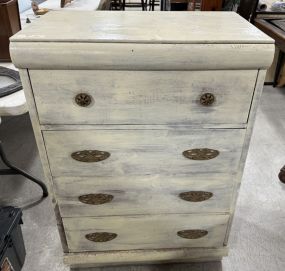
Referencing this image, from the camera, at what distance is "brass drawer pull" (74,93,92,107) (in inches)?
30.5

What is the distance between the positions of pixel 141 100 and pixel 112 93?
80mm

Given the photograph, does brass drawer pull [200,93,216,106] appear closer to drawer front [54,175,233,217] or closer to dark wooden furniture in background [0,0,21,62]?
drawer front [54,175,233,217]

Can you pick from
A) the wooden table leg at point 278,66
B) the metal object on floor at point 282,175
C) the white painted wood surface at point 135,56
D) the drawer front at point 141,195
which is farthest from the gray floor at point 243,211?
the white painted wood surface at point 135,56

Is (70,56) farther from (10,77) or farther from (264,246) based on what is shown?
(264,246)

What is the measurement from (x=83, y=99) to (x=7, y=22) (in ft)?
2.74

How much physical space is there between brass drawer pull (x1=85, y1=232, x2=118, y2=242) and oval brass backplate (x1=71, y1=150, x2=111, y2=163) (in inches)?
14.5

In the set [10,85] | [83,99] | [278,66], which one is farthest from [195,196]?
[278,66]

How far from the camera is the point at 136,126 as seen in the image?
33.0 inches

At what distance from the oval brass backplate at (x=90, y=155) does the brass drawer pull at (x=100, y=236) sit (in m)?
0.37

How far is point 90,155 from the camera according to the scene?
0.90m

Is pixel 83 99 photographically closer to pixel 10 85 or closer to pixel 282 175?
pixel 10 85

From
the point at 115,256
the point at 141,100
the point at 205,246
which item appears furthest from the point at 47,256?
the point at 141,100

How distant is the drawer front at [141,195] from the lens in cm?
97

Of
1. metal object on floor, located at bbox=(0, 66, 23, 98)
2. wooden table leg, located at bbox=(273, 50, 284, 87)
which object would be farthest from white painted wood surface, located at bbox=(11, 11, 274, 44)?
wooden table leg, located at bbox=(273, 50, 284, 87)
